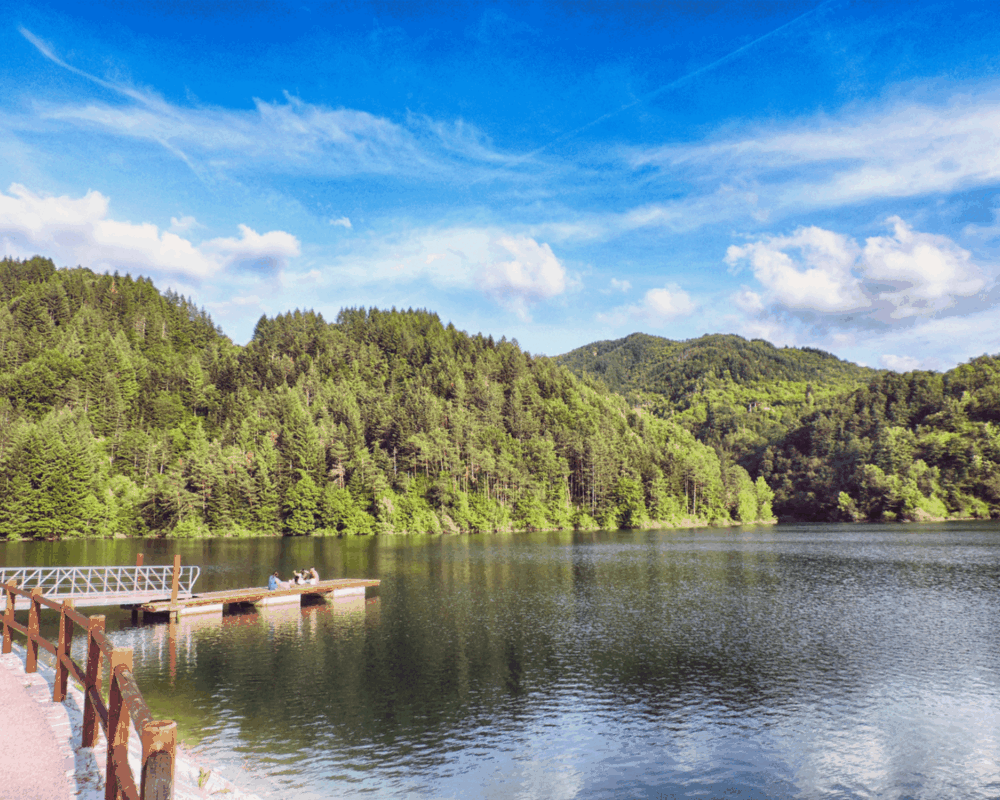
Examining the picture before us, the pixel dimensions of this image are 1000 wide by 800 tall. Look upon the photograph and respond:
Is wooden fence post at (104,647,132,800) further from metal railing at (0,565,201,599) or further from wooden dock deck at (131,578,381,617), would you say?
wooden dock deck at (131,578,381,617)

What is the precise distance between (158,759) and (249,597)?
142ft

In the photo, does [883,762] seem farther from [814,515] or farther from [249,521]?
[814,515]

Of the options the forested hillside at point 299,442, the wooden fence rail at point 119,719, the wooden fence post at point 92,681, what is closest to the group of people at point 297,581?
the wooden fence rail at point 119,719

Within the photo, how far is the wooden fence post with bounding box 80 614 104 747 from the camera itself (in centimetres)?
1174

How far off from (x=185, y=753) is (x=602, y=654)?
1971cm

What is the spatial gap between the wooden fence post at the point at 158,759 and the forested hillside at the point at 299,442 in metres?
121

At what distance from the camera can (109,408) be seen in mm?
145250

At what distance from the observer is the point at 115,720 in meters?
9.48

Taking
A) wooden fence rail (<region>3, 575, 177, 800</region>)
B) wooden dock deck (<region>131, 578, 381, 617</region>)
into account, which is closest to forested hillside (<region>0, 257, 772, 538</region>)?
wooden dock deck (<region>131, 578, 381, 617</region>)

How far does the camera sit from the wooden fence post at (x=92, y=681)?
11.7 m

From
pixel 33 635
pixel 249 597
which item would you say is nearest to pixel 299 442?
pixel 249 597

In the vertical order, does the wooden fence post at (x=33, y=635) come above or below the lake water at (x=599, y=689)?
above

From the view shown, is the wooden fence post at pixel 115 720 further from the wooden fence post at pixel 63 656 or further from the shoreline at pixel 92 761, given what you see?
the wooden fence post at pixel 63 656

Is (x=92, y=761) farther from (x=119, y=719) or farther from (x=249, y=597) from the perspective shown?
(x=249, y=597)
